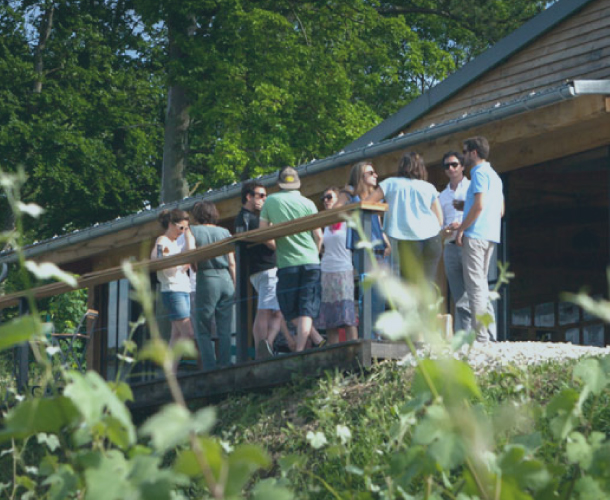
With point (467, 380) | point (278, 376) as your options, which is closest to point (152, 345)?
point (467, 380)

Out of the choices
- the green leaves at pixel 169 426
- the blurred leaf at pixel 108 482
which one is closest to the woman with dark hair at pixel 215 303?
the blurred leaf at pixel 108 482

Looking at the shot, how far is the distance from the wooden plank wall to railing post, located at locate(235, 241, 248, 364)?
5563 mm

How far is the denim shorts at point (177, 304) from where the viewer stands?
8.91 metres

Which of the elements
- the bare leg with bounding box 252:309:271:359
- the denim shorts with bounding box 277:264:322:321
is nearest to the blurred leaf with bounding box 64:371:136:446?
the denim shorts with bounding box 277:264:322:321

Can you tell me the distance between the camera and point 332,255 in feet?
26.7

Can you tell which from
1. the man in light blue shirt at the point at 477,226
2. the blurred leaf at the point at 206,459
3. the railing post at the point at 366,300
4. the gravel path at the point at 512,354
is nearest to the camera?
the blurred leaf at the point at 206,459

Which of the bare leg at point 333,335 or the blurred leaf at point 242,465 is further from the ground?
the bare leg at point 333,335

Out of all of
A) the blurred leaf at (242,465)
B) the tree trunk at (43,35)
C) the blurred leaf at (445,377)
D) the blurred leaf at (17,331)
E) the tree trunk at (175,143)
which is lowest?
the blurred leaf at (242,465)

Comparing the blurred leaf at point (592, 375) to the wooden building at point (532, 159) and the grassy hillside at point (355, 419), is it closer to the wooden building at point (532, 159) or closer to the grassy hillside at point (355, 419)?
the grassy hillside at point (355, 419)

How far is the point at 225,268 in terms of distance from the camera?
348 inches

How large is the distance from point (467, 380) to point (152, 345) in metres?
0.82

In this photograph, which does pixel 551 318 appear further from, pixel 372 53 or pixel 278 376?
pixel 372 53

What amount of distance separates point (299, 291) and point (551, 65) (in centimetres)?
639

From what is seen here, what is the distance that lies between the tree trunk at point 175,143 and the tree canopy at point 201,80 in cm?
8
